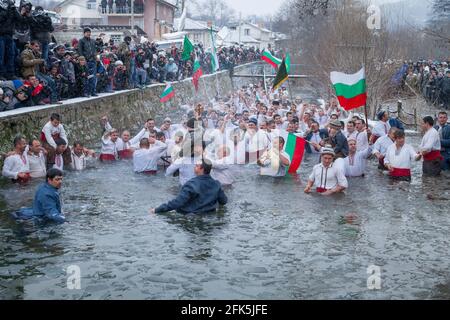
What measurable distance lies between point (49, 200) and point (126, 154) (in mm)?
6763

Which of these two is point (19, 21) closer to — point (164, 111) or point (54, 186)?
point (54, 186)

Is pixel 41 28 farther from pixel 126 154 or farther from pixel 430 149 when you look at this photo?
pixel 430 149

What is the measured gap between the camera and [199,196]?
1038cm

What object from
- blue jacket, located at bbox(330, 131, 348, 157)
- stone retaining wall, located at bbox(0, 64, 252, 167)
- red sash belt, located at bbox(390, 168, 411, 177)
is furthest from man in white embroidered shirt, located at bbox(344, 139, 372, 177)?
stone retaining wall, located at bbox(0, 64, 252, 167)

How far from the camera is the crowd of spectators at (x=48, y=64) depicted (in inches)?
603

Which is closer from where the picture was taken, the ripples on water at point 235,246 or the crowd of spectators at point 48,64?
the ripples on water at point 235,246

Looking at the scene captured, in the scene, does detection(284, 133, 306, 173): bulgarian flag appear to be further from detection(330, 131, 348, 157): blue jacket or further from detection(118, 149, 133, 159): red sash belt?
detection(118, 149, 133, 159): red sash belt

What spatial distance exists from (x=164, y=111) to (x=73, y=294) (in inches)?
893

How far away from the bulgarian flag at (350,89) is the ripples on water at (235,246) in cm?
211

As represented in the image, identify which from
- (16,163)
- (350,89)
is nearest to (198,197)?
(16,163)

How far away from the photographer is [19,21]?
15914 millimetres

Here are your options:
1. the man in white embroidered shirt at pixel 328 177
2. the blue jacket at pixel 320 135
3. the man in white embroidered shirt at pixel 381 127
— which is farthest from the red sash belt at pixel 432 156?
the man in white embroidered shirt at pixel 328 177

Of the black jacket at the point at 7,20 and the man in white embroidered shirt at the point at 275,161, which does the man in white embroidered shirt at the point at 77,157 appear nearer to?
the black jacket at the point at 7,20

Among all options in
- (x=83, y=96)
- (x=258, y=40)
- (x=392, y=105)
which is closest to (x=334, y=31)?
(x=392, y=105)
